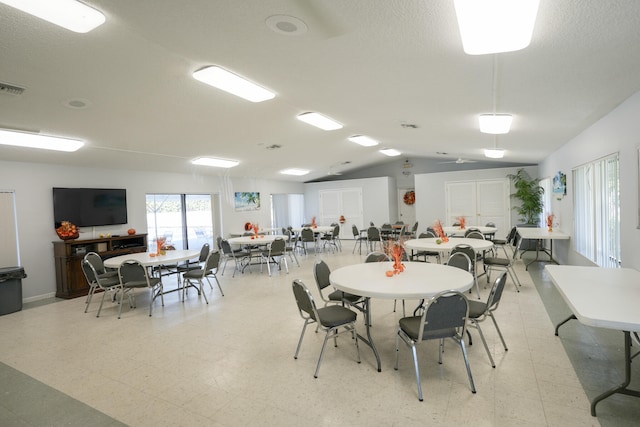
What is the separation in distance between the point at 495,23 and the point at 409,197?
35.9 feet

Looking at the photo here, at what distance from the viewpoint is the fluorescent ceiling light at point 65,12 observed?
6.30 feet

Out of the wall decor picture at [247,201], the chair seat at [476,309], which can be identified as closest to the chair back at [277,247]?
the wall decor picture at [247,201]

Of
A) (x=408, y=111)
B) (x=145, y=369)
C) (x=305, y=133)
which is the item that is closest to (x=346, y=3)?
(x=408, y=111)

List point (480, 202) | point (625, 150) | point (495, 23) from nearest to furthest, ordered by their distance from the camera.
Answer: point (495, 23)
point (625, 150)
point (480, 202)

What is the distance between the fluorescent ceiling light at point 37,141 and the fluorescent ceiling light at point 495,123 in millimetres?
5601

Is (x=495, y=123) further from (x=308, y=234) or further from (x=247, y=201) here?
(x=247, y=201)

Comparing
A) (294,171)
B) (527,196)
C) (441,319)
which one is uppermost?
(294,171)

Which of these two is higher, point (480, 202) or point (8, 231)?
point (480, 202)

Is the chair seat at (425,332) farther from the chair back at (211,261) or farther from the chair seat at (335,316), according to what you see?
the chair back at (211,261)

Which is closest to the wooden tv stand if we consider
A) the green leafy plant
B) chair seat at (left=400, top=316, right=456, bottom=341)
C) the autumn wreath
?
chair seat at (left=400, top=316, right=456, bottom=341)

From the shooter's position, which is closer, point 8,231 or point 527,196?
point 8,231

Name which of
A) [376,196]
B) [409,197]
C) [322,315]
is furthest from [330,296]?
[409,197]

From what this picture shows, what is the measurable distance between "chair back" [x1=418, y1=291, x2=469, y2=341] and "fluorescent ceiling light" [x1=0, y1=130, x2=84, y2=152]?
5.05 m

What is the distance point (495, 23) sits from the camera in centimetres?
179
